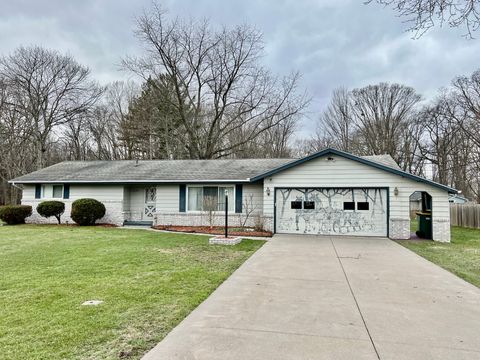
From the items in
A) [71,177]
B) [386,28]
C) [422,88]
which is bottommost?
[71,177]

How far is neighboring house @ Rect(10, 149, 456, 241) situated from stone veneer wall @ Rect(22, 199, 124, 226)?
5cm

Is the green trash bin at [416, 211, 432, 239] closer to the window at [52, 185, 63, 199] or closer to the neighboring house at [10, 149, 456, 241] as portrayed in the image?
the neighboring house at [10, 149, 456, 241]

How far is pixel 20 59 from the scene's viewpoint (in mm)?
27719

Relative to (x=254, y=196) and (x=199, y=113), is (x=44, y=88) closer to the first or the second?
(x=199, y=113)

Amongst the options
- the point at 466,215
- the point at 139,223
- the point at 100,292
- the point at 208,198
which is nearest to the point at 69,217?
the point at 139,223

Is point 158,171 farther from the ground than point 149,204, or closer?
farther from the ground

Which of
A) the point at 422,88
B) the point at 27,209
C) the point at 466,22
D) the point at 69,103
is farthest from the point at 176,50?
the point at 466,22

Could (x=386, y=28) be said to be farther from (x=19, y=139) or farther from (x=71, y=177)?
(x=19, y=139)

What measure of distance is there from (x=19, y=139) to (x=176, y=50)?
16.5 metres

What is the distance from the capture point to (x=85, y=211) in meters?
16.1

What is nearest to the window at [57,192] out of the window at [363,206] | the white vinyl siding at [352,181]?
the white vinyl siding at [352,181]

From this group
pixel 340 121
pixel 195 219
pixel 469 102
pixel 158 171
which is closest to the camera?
pixel 195 219

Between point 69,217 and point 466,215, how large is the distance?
22.9 meters


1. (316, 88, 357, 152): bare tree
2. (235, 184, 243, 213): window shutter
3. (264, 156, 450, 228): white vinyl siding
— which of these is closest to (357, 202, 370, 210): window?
(264, 156, 450, 228): white vinyl siding
